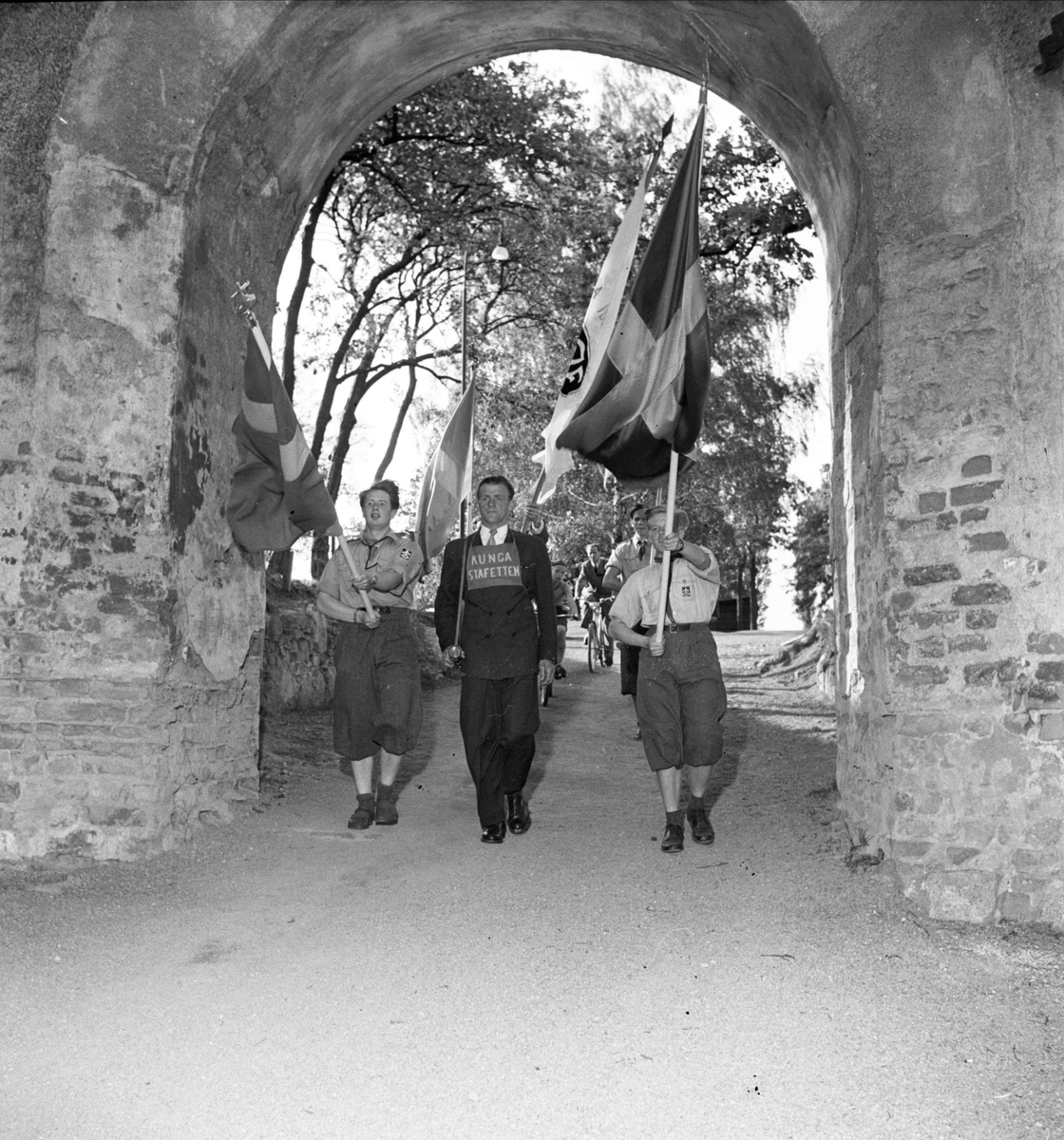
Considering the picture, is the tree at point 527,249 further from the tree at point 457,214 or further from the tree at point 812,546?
the tree at point 812,546

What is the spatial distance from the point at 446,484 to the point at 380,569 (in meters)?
1.36

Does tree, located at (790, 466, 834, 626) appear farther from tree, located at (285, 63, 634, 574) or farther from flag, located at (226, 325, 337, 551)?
flag, located at (226, 325, 337, 551)

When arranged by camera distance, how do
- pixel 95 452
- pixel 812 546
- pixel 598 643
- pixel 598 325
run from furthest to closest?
pixel 812 546 < pixel 598 643 < pixel 598 325 < pixel 95 452

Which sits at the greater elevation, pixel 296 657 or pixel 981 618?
pixel 981 618

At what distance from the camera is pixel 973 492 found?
496cm

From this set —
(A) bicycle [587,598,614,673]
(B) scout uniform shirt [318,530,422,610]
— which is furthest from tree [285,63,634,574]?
(B) scout uniform shirt [318,530,422,610]

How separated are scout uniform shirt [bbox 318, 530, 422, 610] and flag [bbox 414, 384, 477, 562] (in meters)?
1.02

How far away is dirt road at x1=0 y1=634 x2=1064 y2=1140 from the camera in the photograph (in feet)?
10.4

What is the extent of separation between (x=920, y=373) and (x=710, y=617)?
1.55 meters

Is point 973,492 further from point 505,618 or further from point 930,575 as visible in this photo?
point 505,618

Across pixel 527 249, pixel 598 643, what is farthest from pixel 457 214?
pixel 598 643

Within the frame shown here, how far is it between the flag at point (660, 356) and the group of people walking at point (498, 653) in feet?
1.56

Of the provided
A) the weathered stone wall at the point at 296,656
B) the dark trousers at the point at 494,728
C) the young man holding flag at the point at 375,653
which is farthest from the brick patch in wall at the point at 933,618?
the weathered stone wall at the point at 296,656

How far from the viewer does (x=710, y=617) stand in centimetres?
584
